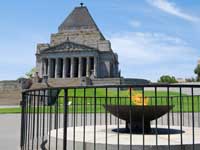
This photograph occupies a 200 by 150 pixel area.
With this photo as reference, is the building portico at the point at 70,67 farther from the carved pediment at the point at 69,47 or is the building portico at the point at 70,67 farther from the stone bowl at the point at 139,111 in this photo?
the stone bowl at the point at 139,111

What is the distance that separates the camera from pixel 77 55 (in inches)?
3258

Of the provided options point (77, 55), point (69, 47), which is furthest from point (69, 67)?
point (69, 47)

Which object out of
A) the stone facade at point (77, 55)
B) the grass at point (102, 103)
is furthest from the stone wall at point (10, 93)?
the stone facade at point (77, 55)

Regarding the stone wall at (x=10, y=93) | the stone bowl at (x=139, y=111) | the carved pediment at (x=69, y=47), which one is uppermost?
the carved pediment at (x=69, y=47)

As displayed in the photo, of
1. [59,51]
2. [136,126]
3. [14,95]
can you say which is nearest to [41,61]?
[59,51]

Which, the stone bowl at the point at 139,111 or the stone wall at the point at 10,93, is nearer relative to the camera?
the stone bowl at the point at 139,111

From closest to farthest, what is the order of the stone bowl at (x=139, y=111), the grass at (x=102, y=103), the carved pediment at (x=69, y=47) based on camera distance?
the stone bowl at (x=139, y=111), the grass at (x=102, y=103), the carved pediment at (x=69, y=47)

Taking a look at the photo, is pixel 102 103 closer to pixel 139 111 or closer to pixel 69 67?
pixel 139 111

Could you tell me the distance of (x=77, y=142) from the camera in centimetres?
662

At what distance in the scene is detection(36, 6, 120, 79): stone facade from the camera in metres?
82.2

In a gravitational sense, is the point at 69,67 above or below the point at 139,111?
above

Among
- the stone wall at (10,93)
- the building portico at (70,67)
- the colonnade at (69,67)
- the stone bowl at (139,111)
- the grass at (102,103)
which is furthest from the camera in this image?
the colonnade at (69,67)

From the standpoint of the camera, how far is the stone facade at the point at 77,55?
8219 cm

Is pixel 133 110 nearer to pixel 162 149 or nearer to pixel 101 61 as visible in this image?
pixel 162 149
